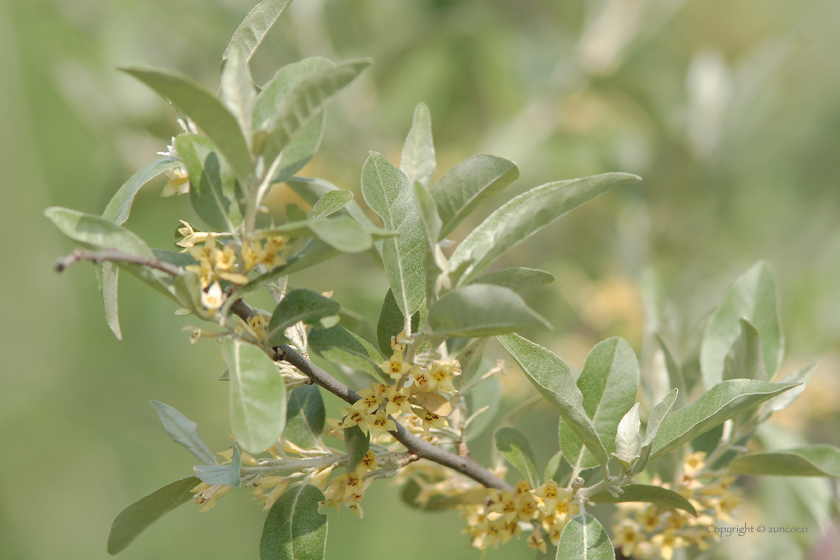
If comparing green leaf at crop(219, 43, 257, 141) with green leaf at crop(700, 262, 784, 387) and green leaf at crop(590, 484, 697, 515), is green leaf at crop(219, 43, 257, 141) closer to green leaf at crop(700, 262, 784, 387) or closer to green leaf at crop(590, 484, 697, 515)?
green leaf at crop(590, 484, 697, 515)

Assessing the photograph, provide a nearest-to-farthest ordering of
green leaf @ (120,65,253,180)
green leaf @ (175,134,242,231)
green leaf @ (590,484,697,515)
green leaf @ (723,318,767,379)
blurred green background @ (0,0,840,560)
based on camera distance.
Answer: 1. green leaf @ (120,65,253,180)
2. green leaf @ (175,134,242,231)
3. green leaf @ (590,484,697,515)
4. green leaf @ (723,318,767,379)
5. blurred green background @ (0,0,840,560)

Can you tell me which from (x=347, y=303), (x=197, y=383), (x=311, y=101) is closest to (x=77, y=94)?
(x=347, y=303)

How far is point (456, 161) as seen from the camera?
2172 millimetres

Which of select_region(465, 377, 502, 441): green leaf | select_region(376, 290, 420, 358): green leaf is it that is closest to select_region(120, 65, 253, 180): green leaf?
select_region(376, 290, 420, 358): green leaf

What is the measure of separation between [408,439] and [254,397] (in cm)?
23

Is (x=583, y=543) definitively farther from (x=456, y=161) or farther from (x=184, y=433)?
(x=456, y=161)

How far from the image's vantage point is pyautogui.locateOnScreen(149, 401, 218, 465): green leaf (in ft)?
2.38

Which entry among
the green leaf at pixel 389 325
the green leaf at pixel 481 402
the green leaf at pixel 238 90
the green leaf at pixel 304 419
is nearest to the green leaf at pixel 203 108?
the green leaf at pixel 238 90

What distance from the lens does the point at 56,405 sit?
3785 millimetres

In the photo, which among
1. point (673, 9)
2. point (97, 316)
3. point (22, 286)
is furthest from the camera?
point (22, 286)

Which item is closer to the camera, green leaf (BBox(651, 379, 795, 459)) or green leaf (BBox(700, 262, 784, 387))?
green leaf (BBox(651, 379, 795, 459))

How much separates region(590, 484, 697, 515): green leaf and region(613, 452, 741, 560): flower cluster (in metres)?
0.12

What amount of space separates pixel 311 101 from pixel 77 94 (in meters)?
2.08

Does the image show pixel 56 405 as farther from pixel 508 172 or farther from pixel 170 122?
pixel 508 172
